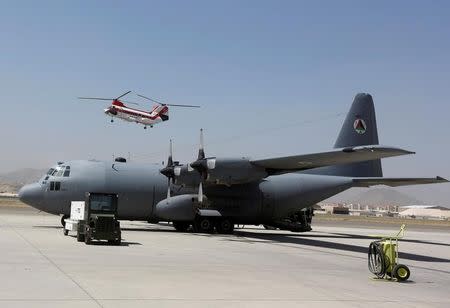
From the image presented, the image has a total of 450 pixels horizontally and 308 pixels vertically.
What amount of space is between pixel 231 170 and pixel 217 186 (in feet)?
13.0

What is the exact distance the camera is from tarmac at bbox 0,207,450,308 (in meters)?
10.5

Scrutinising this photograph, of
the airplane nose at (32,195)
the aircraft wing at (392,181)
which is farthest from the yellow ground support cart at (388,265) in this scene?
the airplane nose at (32,195)

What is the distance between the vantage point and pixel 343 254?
22953 millimetres

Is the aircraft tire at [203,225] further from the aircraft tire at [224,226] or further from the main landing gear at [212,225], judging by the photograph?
the aircraft tire at [224,226]

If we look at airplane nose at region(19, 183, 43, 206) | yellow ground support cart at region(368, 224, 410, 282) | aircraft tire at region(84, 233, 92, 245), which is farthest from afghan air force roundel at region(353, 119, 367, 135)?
yellow ground support cart at region(368, 224, 410, 282)

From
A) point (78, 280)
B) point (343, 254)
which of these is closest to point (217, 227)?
point (343, 254)

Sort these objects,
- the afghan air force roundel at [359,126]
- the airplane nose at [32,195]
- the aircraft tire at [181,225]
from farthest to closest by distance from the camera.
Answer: the afghan air force roundel at [359,126], the aircraft tire at [181,225], the airplane nose at [32,195]

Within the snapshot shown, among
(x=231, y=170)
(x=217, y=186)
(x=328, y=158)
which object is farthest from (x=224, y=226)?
(x=328, y=158)

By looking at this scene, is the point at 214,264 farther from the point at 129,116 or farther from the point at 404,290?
the point at 129,116

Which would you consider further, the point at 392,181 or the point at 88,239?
the point at 392,181

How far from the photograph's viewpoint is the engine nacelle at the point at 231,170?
91.5ft

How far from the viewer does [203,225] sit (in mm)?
31281

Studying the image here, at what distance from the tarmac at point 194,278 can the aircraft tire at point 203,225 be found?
9185 millimetres

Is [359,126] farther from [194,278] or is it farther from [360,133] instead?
[194,278]
